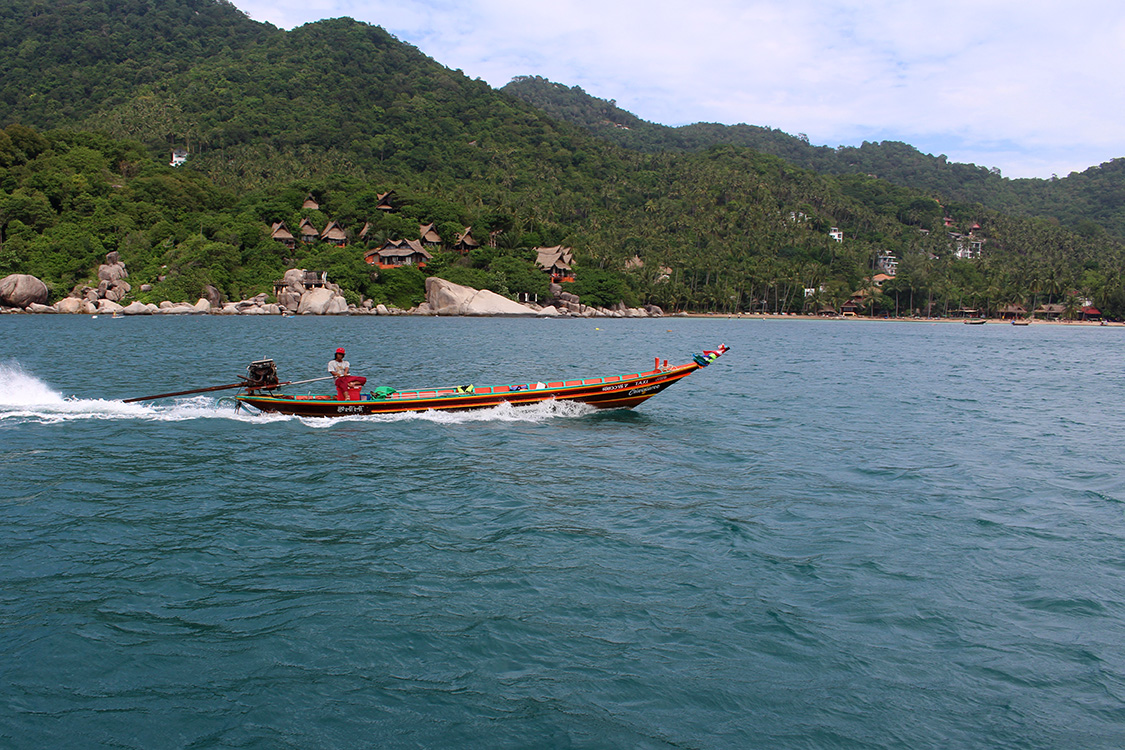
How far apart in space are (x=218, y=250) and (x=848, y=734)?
96.8 meters

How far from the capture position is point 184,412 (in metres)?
22.9

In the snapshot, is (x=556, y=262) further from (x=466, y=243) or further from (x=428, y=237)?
(x=428, y=237)

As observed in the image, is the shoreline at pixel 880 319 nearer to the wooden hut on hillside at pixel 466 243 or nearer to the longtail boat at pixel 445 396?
the wooden hut on hillside at pixel 466 243

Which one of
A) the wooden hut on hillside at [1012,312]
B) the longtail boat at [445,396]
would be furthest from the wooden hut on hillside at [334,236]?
the wooden hut on hillside at [1012,312]

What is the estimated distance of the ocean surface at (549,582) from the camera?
741cm

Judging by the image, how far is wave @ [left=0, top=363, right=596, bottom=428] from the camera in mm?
21641

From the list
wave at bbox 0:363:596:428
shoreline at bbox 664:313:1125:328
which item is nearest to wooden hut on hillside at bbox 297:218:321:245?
shoreline at bbox 664:313:1125:328

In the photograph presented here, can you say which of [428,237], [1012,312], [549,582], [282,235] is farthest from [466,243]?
[549,582]

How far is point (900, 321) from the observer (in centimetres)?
13262

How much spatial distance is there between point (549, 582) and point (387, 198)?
11134 centimetres

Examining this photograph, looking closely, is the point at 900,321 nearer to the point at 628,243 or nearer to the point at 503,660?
the point at 628,243

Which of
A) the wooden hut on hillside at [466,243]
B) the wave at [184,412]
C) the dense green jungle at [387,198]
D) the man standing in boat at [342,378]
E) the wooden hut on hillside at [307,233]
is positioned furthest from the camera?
the wooden hut on hillside at [466,243]

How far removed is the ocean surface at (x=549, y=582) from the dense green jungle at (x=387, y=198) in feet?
262

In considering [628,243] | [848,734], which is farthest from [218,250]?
[848,734]
